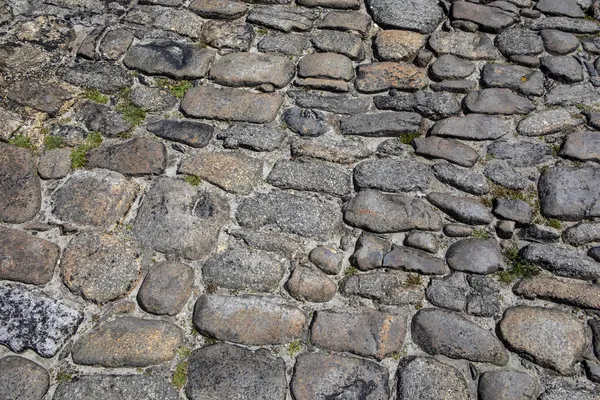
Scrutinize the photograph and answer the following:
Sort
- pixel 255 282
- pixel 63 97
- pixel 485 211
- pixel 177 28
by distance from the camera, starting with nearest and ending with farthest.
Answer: pixel 255 282, pixel 485 211, pixel 63 97, pixel 177 28

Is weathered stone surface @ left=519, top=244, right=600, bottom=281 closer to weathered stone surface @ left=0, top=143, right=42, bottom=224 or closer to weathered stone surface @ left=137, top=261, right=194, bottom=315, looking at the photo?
weathered stone surface @ left=137, top=261, right=194, bottom=315

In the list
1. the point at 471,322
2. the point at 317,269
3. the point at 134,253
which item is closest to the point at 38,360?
the point at 134,253

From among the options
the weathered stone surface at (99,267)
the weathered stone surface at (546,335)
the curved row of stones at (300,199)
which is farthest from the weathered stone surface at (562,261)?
the weathered stone surface at (99,267)

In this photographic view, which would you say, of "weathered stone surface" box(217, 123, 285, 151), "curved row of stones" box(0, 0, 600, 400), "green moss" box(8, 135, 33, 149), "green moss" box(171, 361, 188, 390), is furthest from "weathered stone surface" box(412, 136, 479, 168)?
"green moss" box(8, 135, 33, 149)

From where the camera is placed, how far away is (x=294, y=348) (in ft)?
6.95

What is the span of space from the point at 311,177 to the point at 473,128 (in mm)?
807

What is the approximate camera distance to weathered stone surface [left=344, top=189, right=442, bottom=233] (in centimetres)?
243

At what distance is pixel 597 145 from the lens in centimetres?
271

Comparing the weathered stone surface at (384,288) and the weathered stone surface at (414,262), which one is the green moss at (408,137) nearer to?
the weathered stone surface at (414,262)

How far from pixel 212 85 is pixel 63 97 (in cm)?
72

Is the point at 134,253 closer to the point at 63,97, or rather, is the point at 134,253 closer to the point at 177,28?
the point at 63,97

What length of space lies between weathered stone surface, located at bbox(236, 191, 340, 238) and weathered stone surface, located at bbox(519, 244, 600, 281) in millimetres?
762

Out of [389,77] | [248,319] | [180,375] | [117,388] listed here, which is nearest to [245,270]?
[248,319]

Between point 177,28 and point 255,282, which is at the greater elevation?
point 177,28
